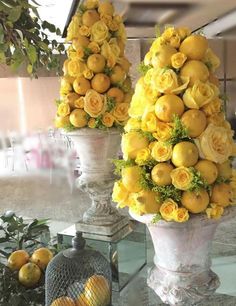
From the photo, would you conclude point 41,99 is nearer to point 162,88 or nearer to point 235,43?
point 162,88

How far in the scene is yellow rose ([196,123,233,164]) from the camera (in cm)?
51

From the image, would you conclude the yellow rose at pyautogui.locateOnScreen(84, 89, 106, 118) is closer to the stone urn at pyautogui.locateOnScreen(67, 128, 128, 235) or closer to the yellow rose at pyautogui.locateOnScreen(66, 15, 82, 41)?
the stone urn at pyautogui.locateOnScreen(67, 128, 128, 235)

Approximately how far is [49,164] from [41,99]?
361 mm

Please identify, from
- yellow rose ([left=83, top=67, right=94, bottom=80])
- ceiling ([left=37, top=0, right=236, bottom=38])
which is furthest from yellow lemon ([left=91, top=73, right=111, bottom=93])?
ceiling ([left=37, top=0, right=236, bottom=38])

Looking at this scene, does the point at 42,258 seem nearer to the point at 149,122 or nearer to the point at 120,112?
the point at 120,112

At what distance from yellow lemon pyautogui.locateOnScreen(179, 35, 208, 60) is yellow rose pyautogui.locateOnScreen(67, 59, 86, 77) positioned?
14.7 inches

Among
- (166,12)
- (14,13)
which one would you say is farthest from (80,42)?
(166,12)

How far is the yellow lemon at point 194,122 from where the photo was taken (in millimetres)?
512

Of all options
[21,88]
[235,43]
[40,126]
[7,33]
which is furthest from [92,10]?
[235,43]

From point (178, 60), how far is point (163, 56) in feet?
0.08

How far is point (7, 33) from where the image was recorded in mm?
662

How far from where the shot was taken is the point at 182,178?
500 mm

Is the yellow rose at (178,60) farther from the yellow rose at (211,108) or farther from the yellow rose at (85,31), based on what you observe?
the yellow rose at (85,31)

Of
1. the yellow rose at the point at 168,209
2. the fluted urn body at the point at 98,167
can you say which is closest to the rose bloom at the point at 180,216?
the yellow rose at the point at 168,209
